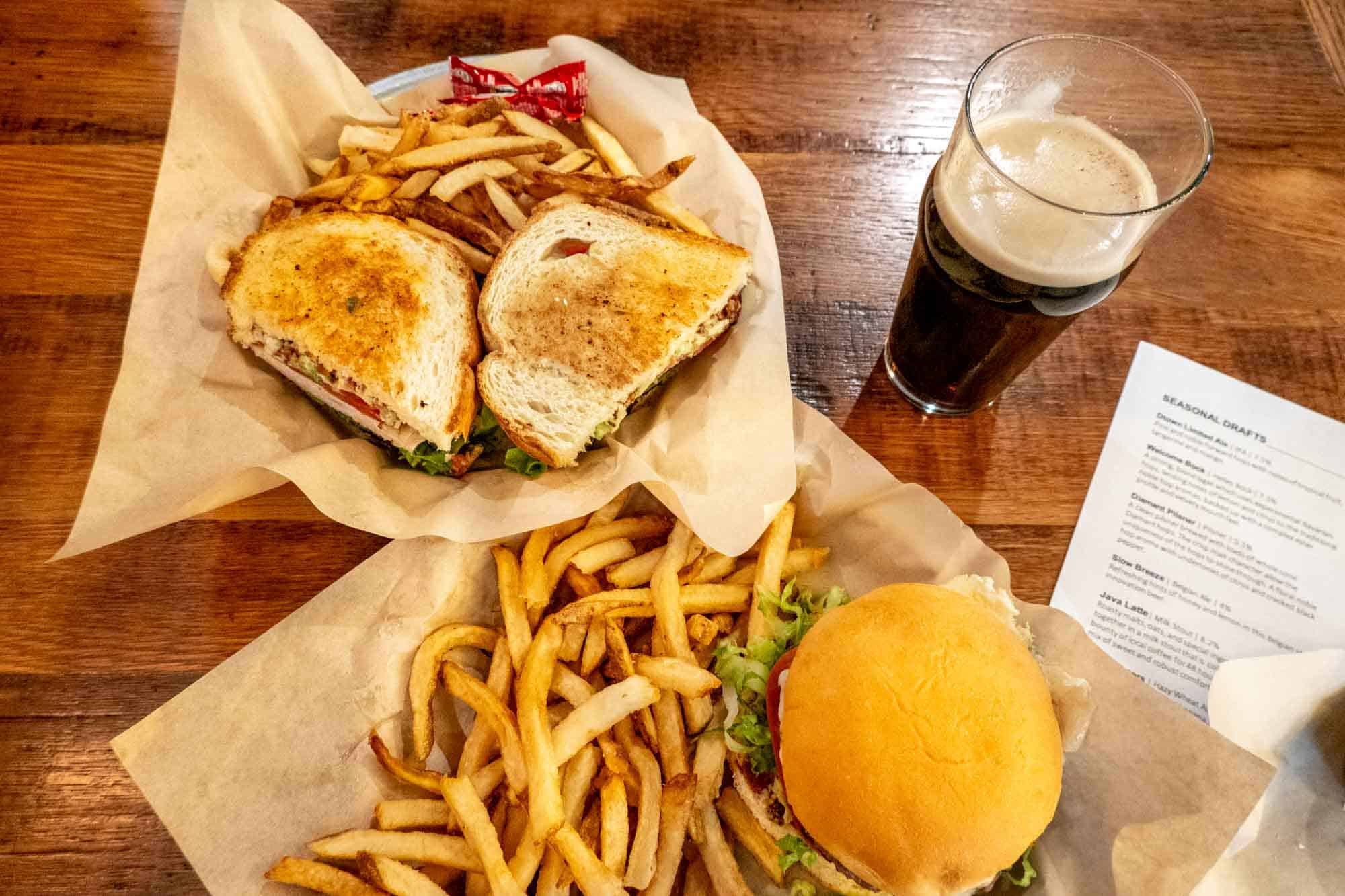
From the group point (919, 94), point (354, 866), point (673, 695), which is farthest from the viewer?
point (919, 94)

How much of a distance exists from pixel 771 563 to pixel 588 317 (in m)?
0.57

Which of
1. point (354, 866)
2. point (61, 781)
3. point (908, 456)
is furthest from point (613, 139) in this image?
point (61, 781)

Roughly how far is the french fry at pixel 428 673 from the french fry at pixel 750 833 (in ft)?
1.60

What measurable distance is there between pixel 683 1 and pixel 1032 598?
63.2 inches

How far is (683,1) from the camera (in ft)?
6.69

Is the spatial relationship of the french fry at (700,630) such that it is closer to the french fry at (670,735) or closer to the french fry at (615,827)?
the french fry at (670,735)

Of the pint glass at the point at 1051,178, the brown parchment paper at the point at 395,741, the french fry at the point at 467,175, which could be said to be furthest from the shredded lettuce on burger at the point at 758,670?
the french fry at the point at 467,175

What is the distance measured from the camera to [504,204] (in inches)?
65.4

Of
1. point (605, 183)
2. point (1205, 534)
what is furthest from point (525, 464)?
point (1205, 534)

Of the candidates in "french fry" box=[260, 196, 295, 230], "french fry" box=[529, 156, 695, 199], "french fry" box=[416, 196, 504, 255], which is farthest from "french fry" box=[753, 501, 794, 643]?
"french fry" box=[260, 196, 295, 230]

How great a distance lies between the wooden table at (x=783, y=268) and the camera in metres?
1.41

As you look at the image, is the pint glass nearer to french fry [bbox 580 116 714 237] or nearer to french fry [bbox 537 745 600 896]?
french fry [bbox 580 116 714 237]

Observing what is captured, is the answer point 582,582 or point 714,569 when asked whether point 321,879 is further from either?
point 714,569

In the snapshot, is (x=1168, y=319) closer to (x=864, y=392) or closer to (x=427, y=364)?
(x=864, y=392)
